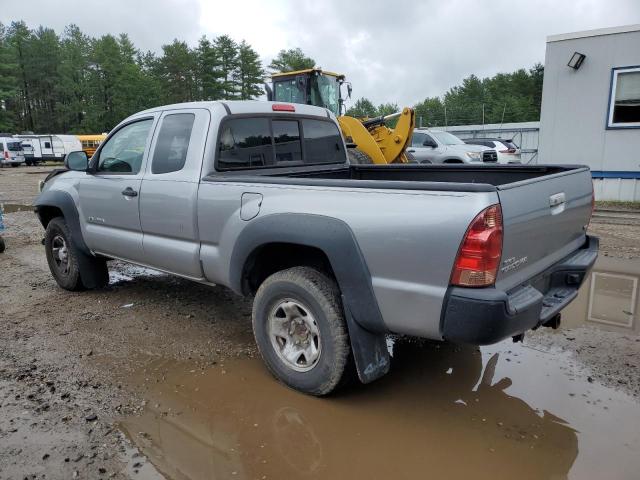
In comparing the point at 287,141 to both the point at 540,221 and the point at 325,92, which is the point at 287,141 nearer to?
the point at 540,221

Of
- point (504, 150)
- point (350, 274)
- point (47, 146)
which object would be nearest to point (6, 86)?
point (47, 146)

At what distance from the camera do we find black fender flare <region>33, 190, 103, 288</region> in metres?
5.29

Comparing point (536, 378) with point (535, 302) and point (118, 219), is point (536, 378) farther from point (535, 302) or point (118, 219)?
point (118, 219)

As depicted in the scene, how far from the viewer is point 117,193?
15.4 ft

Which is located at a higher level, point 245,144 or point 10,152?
point 245,144

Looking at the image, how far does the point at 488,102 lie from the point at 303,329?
7675cm

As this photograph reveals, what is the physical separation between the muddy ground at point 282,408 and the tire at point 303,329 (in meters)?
0.18

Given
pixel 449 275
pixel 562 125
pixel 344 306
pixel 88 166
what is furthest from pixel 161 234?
pixel 562 125

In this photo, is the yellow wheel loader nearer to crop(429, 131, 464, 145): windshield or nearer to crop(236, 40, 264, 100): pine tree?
crop(429, 131, 464, 145): windshield

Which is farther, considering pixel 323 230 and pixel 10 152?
pixel 10 152

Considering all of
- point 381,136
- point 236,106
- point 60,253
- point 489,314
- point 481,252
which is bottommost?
point 60,253

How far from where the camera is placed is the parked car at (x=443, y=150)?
50.1ft

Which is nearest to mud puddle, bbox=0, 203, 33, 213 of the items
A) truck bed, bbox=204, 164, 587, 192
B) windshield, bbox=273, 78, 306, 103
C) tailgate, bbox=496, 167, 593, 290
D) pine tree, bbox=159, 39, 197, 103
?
windshield, bbox=273, 78, 306, 103

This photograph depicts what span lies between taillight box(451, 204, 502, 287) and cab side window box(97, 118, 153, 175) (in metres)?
3.14
